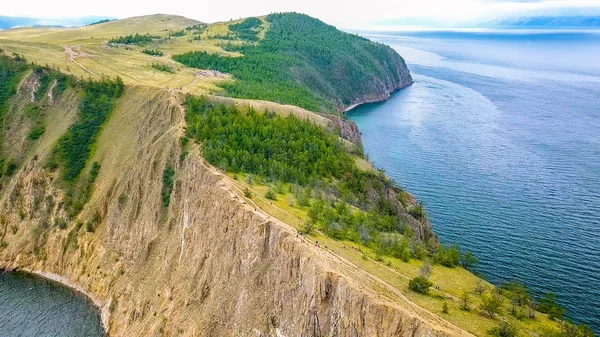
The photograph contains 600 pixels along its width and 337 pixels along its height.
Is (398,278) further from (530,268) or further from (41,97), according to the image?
(41,97)

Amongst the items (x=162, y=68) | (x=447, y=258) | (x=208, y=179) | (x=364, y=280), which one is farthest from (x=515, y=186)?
(x=162, y=68)

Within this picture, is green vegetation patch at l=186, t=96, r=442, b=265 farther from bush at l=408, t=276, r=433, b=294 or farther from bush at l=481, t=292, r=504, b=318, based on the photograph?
bush at l=481, t=292, r=504, b=318

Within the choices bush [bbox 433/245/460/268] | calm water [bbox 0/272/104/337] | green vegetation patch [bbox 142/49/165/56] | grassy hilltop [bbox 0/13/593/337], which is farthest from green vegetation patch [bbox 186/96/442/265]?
green vegetation patch [bbox 142/49/165/56]

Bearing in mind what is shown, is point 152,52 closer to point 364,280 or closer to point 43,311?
point 43,311

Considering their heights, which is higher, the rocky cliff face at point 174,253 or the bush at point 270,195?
the bush at point 270,195

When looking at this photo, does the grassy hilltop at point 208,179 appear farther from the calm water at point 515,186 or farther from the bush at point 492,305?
the calm water at point 515,186

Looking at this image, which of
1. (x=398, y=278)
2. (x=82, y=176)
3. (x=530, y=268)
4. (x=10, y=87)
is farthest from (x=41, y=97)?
(x=530, y=268)

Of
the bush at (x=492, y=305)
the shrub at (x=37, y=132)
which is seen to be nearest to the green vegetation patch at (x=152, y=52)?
the shrub at (x=37, y=132)
